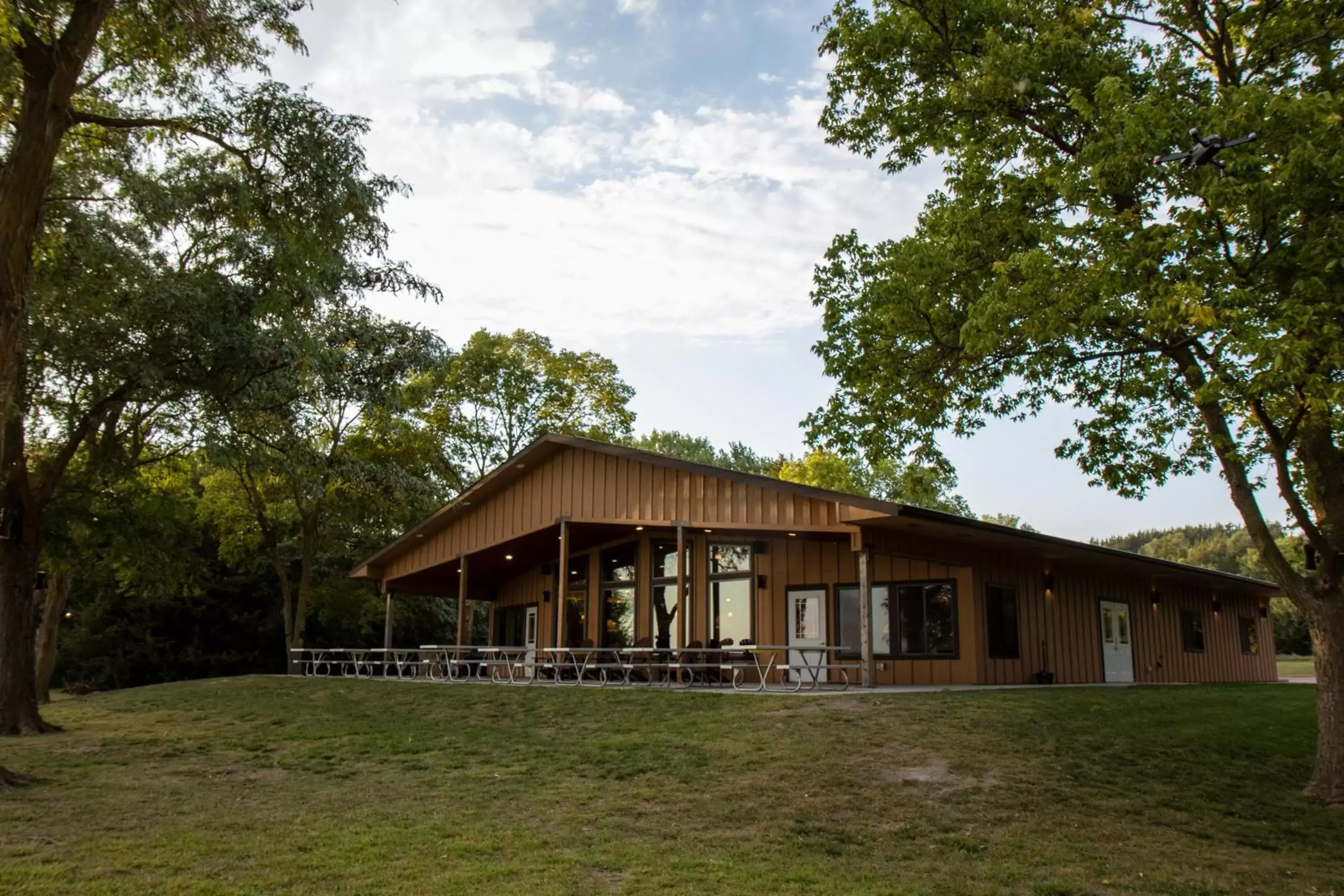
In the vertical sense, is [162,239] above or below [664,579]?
above

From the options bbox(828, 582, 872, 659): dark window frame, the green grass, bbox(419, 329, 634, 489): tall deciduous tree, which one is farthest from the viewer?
bbox(419, 329, 634, 489): tall deciduous tree

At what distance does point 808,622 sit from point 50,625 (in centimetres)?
1596

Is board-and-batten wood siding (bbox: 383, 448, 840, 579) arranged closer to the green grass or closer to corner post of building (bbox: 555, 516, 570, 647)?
corner post of building (bbox: 555, 516, 570, 647)

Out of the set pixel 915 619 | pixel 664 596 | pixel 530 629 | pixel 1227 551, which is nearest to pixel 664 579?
pixel 664 596

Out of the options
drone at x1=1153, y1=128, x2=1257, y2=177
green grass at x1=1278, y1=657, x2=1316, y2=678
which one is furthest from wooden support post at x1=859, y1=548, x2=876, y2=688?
green grass at x1=1278, y1=657, x2=1316, y2=678

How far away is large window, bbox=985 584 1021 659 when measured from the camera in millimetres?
15945

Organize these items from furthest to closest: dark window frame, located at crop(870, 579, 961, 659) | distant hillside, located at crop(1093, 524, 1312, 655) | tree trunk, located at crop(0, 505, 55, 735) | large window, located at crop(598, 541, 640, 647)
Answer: distant hillside, located at crop(1093, 524, 1312, 655) < large window, located at crop(598, 541, 640, 647) < dark window frame, located at crop(870, 579, 961, 659) < tree trunk, located at crop(0, 505, 55, 735)

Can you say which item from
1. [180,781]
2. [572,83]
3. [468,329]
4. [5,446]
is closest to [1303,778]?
[180,781]

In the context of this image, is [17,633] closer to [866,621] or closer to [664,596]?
[664,596]

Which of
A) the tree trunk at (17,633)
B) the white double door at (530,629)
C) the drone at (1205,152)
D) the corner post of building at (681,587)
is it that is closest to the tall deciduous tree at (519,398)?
the white double door at (530,629)

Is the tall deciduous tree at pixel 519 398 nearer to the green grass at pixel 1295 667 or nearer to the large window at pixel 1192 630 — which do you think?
the large window at pixel 1192 630

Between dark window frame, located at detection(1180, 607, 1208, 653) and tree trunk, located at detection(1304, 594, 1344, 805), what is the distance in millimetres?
16144

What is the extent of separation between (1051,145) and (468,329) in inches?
1147

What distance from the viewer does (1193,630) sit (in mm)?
23594
